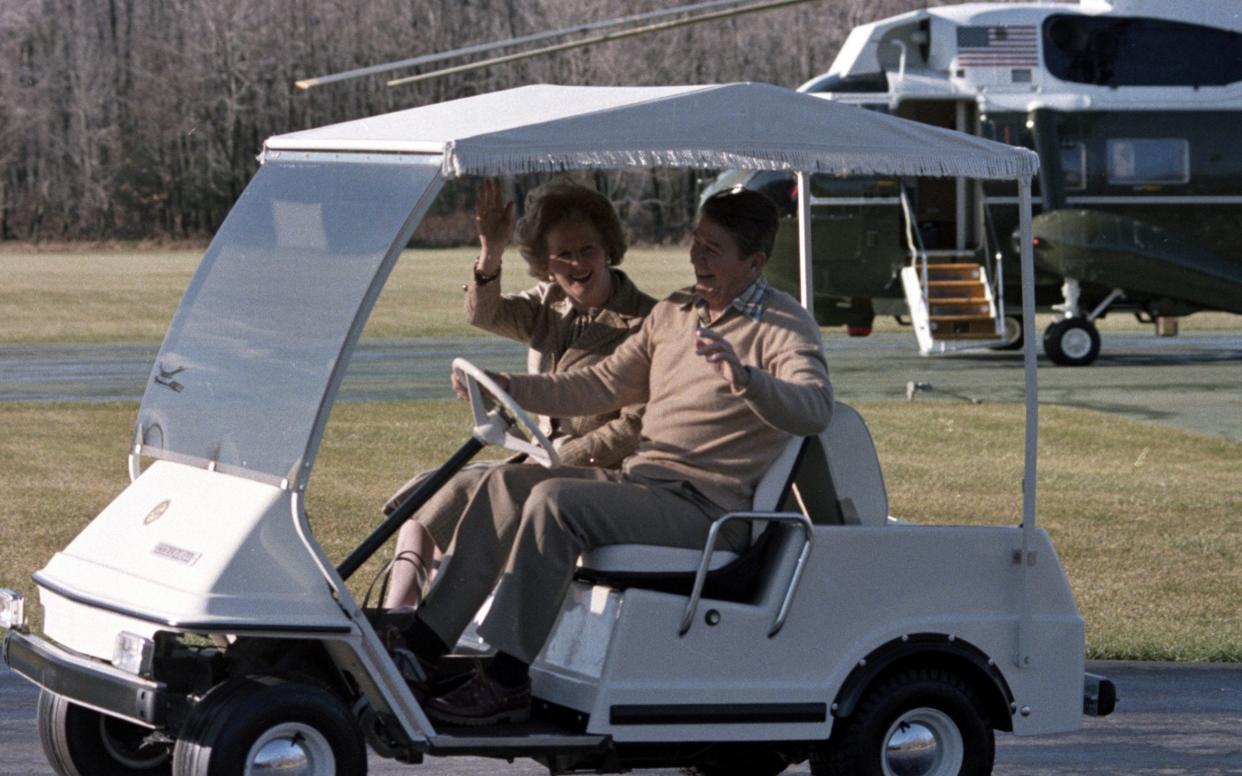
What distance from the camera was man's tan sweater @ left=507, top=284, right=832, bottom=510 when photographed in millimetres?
5621

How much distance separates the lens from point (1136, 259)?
75.8 ft

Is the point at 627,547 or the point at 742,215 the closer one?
the point at 627,547

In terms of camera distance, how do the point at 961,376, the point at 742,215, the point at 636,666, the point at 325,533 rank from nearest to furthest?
the point at 636,666 → the point at 742,215 → the point at 325,533 → the point at 961,376

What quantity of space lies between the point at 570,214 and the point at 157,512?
168 centimetres

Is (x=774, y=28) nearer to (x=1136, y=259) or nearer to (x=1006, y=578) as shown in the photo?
(x=1136, y=259)

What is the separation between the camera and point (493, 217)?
6.34 metres

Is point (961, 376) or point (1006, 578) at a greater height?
point (1006, 578)

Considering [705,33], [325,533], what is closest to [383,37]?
[705,33]

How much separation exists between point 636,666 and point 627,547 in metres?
0.31

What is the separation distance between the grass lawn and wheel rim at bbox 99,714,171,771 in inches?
835

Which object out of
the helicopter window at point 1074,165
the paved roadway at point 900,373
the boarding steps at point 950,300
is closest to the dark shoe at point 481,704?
the paved roadway at point 900,373

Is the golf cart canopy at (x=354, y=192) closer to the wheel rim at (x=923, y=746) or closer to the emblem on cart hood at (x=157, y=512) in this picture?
the emblem on cart hood at (x=157, y=512)

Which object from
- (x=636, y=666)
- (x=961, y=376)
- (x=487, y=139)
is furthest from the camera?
(x=961, y=376)

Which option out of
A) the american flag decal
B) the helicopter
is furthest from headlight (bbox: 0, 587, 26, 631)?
the american flag decal
